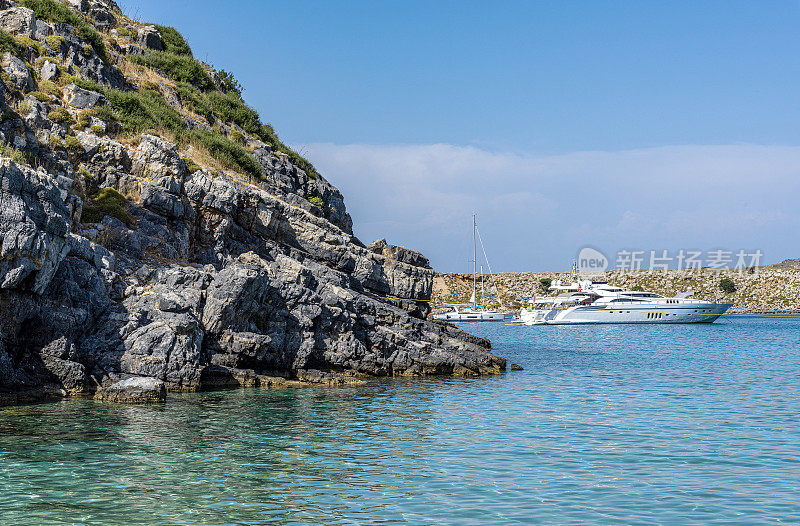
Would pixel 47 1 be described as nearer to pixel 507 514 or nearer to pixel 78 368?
pixel 78 368

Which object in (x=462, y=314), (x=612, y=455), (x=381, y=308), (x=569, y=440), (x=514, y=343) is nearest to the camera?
(x=612, y=455)

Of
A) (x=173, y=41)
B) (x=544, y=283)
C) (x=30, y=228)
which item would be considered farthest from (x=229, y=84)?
(x=544, y=283)

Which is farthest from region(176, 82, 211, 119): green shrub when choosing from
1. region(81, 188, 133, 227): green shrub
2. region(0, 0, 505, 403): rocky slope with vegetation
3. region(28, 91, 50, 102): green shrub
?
region(81, 188, 133, 227): green shrub

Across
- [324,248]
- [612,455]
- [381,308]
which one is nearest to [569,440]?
[612,455]

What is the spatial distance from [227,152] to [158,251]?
54.7 ft

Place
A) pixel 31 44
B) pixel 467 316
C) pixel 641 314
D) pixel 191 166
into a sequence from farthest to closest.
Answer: pixel 467 316
pixel 641 314
pixel 31 44
pixel 191 166

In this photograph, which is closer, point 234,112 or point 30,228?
point 30,228

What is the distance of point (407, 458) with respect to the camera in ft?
55.3

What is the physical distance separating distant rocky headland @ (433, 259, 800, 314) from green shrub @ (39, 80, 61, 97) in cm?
13121

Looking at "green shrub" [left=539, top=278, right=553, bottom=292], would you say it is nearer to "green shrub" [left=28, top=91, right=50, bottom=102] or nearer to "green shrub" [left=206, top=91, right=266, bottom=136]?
"green shrub" [left=206, top=91, right=266, bottom=136]

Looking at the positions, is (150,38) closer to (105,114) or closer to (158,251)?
(105,114)

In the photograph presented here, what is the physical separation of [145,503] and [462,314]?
11408 centimetres

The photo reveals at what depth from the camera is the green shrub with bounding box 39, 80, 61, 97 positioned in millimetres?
40312

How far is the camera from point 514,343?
6781cm
